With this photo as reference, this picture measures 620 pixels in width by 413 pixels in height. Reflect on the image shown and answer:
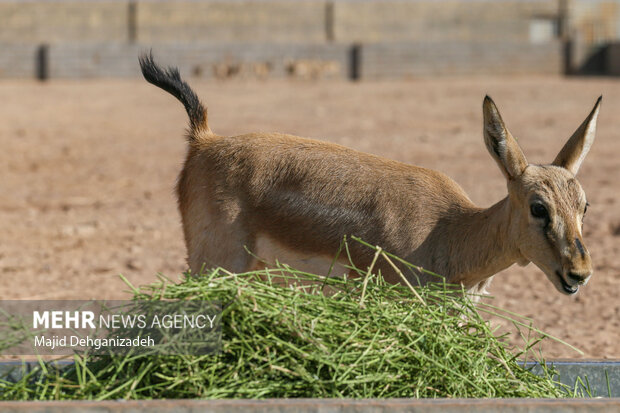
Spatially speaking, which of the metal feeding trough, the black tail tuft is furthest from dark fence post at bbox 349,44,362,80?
the metal feeding trough

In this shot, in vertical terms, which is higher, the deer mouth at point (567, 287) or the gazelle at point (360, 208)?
the gazelle at point (360, 208)

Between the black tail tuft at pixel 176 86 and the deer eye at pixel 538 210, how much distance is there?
188 centimetres

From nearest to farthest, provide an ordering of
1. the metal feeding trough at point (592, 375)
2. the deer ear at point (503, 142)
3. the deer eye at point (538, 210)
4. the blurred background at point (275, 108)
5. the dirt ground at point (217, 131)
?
the metal feeding trough at point (592, 375) → the deer eye at point (538, 210) → the deer ear at point (503, 142) → the dirt ground at point (217, 131) → the blurred background at point (275, 108)

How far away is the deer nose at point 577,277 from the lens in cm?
358

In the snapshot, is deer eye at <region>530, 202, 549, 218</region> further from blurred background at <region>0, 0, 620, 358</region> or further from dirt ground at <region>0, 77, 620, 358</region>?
blurred background at <region>0, 0, 620, 358</region>

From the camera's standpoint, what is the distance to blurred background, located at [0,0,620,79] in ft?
77.6

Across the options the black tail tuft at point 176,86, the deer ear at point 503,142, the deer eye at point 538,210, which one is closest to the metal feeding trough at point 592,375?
the deer eye at point 538,210

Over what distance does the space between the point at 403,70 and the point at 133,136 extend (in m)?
11.7

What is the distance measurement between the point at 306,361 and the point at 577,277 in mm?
1356

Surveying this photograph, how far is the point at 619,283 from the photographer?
6.68 m

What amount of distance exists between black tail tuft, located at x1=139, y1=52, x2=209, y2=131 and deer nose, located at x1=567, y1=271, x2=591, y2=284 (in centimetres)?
215

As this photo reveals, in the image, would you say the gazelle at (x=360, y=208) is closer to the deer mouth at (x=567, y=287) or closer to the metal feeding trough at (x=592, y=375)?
the deer mouth at (x=567, y=287)

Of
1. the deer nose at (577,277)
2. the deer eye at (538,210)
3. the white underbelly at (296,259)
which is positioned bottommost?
the white underbelly at (296,259)

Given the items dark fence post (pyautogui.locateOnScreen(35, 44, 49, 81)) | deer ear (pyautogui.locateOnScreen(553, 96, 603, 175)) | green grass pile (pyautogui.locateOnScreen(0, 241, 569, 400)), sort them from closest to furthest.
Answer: green grass pile (pyautogui.locateOnScreen(0, 241, 569, 400)) → deer ear (pyautogui.locateOnScreen(553, 96, 603, 175)) → dark fence post (pyautogui.locateOnScreen(35, 44, 49, 81))
